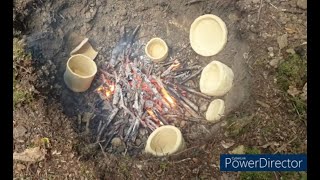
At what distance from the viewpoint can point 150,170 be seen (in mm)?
2719

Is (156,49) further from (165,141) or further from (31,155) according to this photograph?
(31,155)

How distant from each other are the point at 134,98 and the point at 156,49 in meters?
0.46

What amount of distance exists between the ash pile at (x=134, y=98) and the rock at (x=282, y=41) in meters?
0.63

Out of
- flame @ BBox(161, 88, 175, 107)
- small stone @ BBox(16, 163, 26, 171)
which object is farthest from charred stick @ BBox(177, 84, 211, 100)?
small stone @ BBox(16, 163, 26, 171)

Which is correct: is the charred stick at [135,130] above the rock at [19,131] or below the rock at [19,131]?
below

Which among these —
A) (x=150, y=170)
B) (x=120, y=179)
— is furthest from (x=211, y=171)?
(x=120, y=179)

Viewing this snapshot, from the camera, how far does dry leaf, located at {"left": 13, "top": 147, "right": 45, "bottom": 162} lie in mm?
2686

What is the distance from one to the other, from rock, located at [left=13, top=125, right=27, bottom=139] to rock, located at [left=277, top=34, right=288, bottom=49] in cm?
187

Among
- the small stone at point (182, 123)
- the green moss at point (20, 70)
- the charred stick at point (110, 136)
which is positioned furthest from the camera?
the small stone at point (182, 123)

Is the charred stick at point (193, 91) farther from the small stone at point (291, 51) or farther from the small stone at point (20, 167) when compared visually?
the small stone at point (20, 167)

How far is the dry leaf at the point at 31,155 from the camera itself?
2686 millimetres

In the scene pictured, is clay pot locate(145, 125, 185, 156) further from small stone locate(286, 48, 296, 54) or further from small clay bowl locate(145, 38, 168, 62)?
small stone locate(286, 48, 296, 54)

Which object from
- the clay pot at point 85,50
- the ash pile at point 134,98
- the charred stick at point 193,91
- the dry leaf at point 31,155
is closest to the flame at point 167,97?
the ash pile at point 134,98

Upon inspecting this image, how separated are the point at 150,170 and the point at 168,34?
1204 millimetres
